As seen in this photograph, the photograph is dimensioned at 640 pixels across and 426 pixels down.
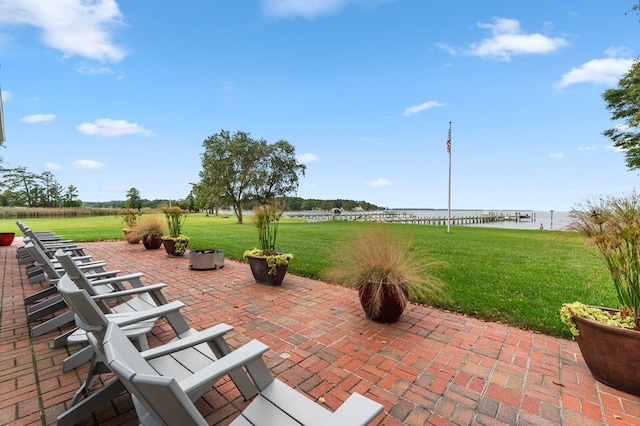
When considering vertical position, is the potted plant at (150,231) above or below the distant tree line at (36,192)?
below

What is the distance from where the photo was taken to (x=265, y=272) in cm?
501

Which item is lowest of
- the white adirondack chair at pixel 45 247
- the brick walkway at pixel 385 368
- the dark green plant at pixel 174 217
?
the brick walkway at pixel 385 368

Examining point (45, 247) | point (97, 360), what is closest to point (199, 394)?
point (97, 360)

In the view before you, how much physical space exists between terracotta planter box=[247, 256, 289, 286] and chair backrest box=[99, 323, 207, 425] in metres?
3.91

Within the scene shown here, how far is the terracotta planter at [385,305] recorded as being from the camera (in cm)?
334

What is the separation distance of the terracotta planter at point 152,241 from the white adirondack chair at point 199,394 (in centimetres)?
865

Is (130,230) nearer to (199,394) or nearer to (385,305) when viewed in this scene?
(385,305)

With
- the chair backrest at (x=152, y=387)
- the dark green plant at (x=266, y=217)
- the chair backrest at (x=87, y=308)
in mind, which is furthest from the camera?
the dark green plant at (x=266, y=217)

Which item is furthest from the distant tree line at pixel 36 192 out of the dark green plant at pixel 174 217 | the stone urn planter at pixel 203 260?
the stone urn planter at pixel 203 260

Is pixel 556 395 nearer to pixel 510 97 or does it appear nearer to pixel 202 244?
pixel 202 244

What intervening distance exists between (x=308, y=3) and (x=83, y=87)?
31.0ft

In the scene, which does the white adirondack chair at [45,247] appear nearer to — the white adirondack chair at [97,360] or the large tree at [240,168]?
the white adirondack chair at [97,360]

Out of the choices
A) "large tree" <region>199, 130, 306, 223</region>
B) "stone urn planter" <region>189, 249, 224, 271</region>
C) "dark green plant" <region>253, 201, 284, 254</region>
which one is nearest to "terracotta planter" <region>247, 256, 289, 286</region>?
"dark green plant" <region>253, 201, 284, 254</region>

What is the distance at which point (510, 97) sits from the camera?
11930mm
